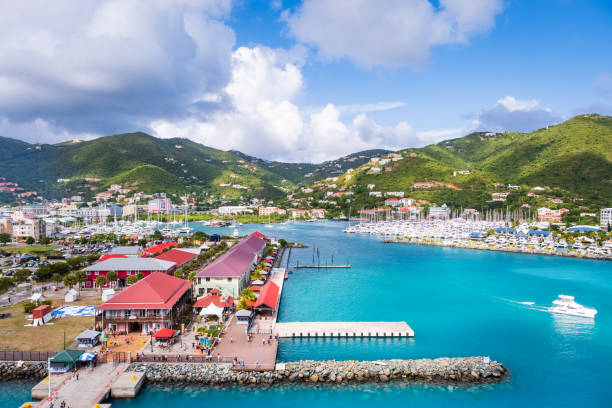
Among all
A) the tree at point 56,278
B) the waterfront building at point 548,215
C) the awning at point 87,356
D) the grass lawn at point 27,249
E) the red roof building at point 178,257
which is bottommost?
the awning at point 87,356

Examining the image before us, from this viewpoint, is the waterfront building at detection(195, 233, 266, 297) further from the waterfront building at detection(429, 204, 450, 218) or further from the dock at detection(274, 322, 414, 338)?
the waterfront building at detection(429, 204, 450, 218)

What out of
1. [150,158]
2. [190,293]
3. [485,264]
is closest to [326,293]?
[190,293]

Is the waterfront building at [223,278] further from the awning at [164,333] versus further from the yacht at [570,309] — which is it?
the yacht at [570,309]

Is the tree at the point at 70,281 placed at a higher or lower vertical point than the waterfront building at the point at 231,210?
lower

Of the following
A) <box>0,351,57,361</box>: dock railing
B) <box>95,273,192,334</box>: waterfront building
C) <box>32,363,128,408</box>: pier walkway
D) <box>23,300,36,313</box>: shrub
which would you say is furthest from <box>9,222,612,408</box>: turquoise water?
<box>23,300,36,313</box>: shrub

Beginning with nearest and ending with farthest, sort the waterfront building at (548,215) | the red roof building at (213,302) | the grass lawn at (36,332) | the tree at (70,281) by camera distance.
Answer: the grass lawn at (36,332) < the red roof building at (213,302) < the tree at (70,281) < the waterfront building at (548,215)

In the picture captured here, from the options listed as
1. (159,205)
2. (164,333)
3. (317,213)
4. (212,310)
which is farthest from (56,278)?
(317,213)

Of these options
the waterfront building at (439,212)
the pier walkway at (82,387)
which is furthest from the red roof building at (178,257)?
the waterfront building at (439,212)

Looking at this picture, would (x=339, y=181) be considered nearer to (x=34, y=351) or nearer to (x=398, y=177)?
(x=398, y=177)

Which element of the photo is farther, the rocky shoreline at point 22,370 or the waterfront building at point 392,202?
the waterfront building at point 392,202
